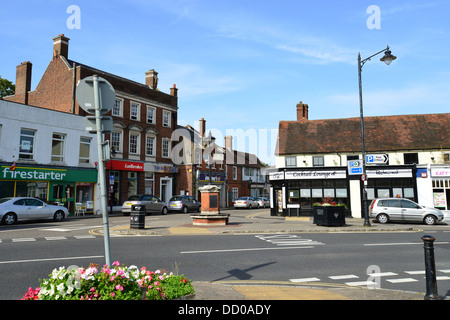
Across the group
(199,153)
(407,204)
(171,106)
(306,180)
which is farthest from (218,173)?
(407,204)

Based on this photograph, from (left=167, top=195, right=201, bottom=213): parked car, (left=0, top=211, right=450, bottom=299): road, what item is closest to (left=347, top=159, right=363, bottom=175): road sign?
(left=0, top=211, right=450, bottom=299): road

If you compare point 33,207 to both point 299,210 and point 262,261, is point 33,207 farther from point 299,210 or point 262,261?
point 299,210

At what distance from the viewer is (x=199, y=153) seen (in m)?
41.7

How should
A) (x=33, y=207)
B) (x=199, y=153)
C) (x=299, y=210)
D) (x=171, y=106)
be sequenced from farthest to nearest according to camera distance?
(x=199, y=153) → (x=171, y=106) → (x=299, y=210) → (x=33, y=207)

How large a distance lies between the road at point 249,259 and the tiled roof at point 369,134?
55.3ft

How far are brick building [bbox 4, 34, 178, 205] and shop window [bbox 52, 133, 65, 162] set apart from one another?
11.0 ft

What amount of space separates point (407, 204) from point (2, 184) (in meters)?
25.7

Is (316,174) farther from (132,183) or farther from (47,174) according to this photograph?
(47,174)

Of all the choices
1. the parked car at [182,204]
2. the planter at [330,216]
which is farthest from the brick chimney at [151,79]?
the planter at [330,216]

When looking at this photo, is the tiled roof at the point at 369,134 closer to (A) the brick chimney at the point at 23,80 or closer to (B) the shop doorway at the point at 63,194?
(B) the shop doorway at the point at 63,194

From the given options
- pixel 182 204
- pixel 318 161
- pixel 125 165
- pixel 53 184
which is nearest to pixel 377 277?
pixel 318 161

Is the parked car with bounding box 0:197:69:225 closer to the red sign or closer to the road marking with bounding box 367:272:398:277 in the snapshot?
the red sign

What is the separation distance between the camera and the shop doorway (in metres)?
24.8

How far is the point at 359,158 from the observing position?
28.6 meters
